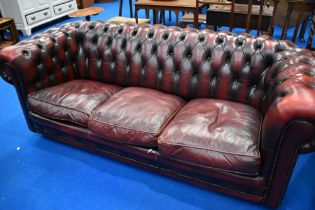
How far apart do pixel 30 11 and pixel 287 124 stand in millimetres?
4732

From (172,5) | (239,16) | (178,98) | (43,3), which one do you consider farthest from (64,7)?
(178,98)

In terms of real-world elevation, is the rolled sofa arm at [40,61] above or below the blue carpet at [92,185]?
above

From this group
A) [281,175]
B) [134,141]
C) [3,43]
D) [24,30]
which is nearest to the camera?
[281,175]

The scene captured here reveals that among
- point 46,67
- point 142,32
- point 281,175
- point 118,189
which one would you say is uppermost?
point 142,32

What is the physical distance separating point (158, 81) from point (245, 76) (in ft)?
2.10

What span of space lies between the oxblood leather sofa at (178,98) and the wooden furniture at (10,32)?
2.17m

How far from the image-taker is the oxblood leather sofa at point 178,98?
4.44ft

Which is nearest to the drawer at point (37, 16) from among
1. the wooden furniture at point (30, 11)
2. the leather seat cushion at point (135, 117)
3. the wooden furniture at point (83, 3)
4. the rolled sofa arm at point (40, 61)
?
the wooden furniture at point (30, 11)

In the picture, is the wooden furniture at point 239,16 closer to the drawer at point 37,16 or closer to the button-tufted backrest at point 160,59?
the button-tufted backrest at point 160,59

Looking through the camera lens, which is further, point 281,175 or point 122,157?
point 122,157

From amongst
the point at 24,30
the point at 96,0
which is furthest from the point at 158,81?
the point at 96,0

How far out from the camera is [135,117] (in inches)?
66.0

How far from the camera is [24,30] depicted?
179 inches

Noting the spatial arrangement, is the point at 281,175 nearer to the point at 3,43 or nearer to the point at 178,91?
the point at 178,91
